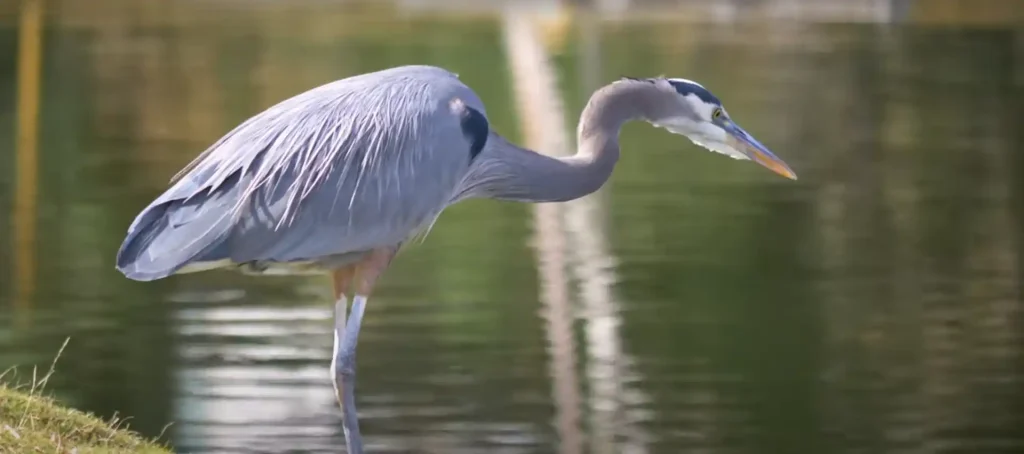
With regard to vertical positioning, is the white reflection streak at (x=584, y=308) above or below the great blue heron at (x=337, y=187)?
below

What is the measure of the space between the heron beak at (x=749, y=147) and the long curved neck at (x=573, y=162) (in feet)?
1.07

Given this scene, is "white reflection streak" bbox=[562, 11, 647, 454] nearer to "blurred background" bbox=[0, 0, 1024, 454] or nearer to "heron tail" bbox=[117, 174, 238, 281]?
"blurred background" bbox=[0, 0, 1024, 454]

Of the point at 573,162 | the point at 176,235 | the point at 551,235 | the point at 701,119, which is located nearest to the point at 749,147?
the point at 701,119

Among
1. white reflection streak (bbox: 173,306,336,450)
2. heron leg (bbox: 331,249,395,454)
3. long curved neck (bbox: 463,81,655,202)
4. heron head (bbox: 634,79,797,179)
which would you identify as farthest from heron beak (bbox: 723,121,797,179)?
white reflection streak (bbox: 173,306,336,450)

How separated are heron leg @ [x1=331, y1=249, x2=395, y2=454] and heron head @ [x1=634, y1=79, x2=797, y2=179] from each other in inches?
47.7

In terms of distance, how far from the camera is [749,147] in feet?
23.3

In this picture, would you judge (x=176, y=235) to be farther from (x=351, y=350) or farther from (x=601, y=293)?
(x=601, y=293)

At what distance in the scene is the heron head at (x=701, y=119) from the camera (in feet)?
22.9

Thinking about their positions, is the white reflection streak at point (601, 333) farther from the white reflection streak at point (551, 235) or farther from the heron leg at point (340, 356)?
the heron leg at point (340, 356)

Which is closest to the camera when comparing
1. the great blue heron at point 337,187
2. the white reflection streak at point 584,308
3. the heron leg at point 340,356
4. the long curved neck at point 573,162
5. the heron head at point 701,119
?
the great blue heron at point 337,187

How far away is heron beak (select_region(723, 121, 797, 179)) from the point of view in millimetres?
7035

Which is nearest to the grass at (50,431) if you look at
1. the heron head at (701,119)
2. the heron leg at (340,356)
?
the heron leg at (340,356)

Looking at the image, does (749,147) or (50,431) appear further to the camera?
(749,147)

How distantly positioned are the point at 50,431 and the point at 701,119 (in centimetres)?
264
